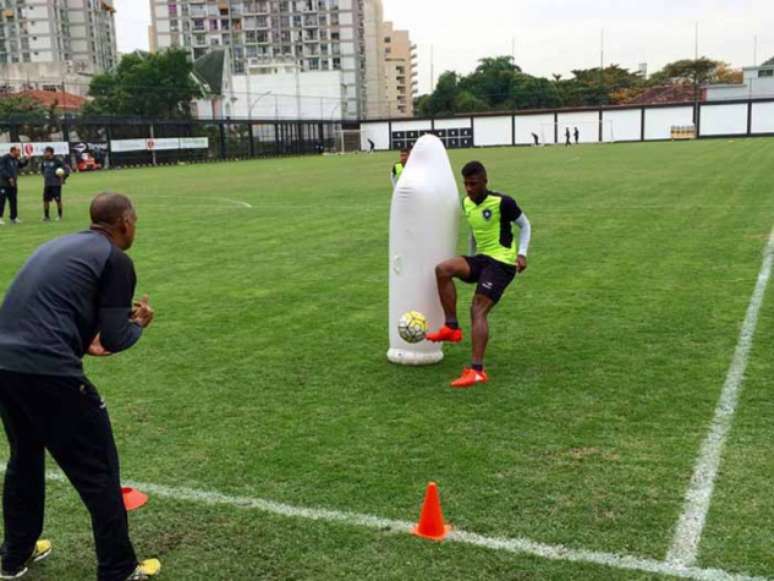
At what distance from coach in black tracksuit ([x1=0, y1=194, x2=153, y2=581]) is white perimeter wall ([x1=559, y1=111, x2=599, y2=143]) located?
272 feet

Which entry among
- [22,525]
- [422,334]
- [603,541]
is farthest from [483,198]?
[22,525]

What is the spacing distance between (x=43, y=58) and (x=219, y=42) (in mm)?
32834

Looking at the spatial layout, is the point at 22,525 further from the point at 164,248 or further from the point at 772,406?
the point at 164,248

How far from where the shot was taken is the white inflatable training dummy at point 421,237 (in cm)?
712

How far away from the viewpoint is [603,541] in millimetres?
4180

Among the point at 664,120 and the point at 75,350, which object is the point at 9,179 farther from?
the point at 664,120

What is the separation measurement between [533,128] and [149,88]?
128 feet

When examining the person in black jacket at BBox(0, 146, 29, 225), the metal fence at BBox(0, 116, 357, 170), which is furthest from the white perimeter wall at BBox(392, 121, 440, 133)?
the person in black jacket at BBox(0, 146, 29, 225)

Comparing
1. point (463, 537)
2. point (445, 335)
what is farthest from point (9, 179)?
point (463, 537)

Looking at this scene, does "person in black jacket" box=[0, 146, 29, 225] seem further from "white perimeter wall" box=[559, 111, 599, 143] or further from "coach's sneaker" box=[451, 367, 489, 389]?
"white perimeter wall" box=[559, 111, 599, 143]

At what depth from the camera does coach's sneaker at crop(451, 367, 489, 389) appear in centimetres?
673

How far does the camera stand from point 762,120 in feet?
256

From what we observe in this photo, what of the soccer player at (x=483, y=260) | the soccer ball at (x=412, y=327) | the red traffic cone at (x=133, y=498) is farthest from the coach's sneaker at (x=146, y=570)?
the soccer ball at (x=412, y=327)

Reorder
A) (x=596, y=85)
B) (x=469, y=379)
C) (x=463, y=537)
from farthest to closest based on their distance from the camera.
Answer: (x=596, y=85), (x=469, y=379), (x=463, y=537)
